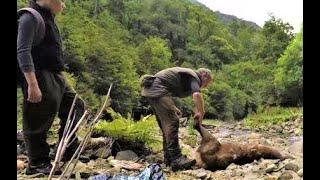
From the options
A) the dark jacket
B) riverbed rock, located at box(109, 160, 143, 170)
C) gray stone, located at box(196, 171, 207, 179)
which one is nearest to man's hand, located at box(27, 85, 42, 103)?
the dark jacket

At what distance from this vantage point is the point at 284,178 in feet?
7.61

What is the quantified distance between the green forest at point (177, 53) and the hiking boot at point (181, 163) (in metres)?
0.69

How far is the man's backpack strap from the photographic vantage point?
2090 millimetres

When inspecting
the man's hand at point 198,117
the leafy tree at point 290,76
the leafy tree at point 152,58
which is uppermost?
the leafy tree at point 152,58

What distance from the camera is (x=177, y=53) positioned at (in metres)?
6.26

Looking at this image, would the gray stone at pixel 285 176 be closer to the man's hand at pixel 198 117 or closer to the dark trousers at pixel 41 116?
the man's hand at pixel 198 117

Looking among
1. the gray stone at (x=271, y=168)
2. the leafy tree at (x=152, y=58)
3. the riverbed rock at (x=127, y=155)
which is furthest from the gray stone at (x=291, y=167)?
the leafy tree at (x=152, y=58)

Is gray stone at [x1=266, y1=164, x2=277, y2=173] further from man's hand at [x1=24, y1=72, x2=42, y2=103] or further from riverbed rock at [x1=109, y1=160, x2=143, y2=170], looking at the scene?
man's hand at [x1=24, y1=72, x2=42, y2=103]

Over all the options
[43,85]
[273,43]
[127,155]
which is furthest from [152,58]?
[273,43]

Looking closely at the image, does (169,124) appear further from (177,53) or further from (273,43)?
(273,43)

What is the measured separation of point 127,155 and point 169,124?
34 cm

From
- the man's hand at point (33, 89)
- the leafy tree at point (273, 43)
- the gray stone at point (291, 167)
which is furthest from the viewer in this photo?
the leafy tree at point (273, 43)

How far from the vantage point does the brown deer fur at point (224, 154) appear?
292 centimetres

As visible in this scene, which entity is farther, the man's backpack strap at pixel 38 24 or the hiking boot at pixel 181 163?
the hiking boot at pixel 181 163
